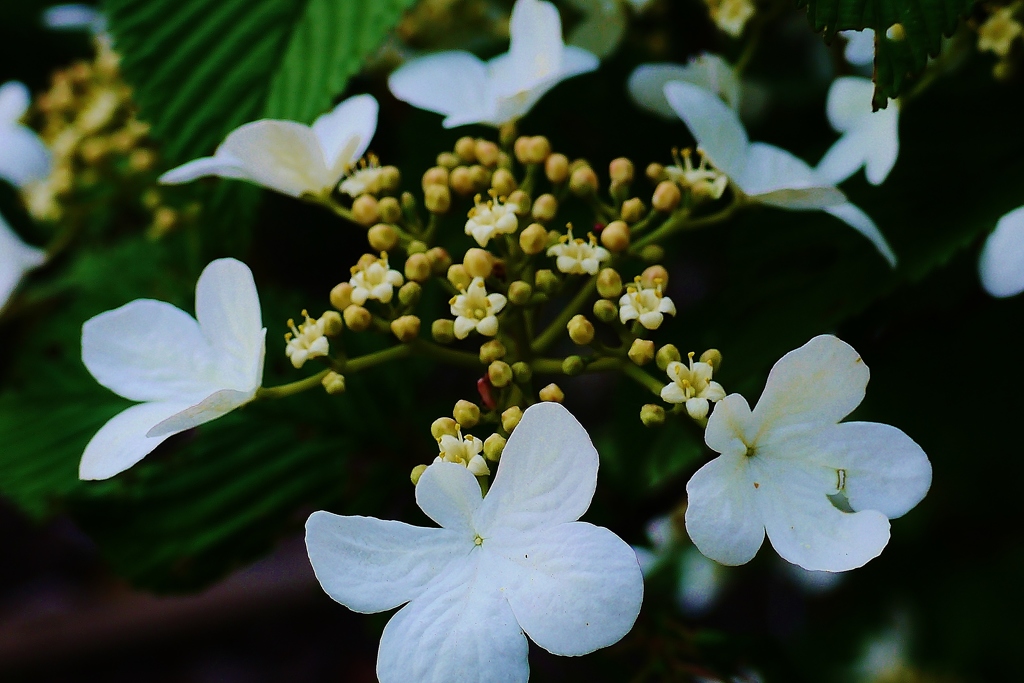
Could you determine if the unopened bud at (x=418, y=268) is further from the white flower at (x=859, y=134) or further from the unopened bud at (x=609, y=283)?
the white flower at (x=859, y=134)

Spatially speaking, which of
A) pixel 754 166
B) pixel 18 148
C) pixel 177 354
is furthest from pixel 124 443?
pixel 18 148

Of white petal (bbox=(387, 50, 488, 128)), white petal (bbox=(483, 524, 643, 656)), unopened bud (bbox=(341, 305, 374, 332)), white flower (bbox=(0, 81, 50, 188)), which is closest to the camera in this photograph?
white petal (bbox=(483, 524, 643, 656))

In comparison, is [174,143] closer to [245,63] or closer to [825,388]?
[245,63]

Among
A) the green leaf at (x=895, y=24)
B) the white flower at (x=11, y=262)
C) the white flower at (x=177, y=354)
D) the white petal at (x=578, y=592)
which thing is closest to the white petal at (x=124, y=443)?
the white flower at (x=177, y=354)

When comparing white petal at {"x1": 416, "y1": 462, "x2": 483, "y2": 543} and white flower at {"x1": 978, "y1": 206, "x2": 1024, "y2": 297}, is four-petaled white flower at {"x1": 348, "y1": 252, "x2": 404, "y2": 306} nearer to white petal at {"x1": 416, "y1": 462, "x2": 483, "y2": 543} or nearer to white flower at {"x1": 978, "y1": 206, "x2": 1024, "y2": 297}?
white petal at {"x1": 416, "y1": 462, "x2": 483, "y2": 543}

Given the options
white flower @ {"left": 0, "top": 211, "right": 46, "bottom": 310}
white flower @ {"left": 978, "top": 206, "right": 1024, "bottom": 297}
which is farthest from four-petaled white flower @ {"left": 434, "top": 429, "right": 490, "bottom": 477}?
white flower @ {"left": 0, "top": 211, "right": 46, "bottom": 310}

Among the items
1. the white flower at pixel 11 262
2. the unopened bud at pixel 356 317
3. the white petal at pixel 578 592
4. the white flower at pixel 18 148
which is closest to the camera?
the white petal at pixel 578 592
